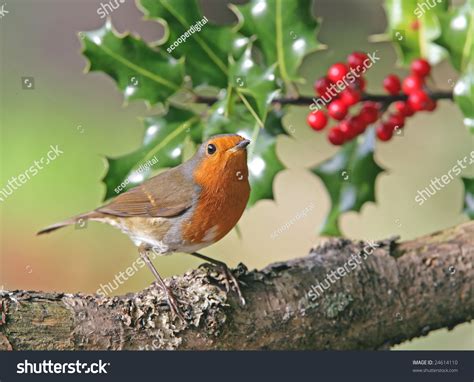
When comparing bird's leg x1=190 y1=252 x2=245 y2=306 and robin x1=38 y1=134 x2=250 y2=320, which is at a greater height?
robin x1=38 y1=134 x2=250 y2=320

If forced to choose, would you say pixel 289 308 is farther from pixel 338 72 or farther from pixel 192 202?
pixel 338 72

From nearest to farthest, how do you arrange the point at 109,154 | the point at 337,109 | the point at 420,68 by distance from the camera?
the point at 337,109, the point at 420,68, the point at 109,154

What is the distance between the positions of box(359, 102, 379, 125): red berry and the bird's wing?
456 millimetres

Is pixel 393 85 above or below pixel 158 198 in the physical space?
above

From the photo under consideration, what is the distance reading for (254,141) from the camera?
150cm

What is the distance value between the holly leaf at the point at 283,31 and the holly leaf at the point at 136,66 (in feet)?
0.62

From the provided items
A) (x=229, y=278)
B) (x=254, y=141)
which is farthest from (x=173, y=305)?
(x=254, y=141)

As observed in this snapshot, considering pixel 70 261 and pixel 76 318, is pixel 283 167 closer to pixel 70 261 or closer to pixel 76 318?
pixel 76 318

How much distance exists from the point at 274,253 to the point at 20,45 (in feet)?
4.76

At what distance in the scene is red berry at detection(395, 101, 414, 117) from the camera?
1648 mm

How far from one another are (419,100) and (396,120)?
0.30ft

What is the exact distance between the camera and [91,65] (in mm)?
1506

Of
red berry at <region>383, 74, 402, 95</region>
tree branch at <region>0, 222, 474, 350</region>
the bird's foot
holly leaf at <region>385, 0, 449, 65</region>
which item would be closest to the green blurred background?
tree branch at <region>0, 222, 474, 350</region>

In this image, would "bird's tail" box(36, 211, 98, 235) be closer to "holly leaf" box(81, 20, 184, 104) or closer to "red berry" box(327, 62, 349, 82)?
"holly leaf" box(81, 20, 184, 104)
